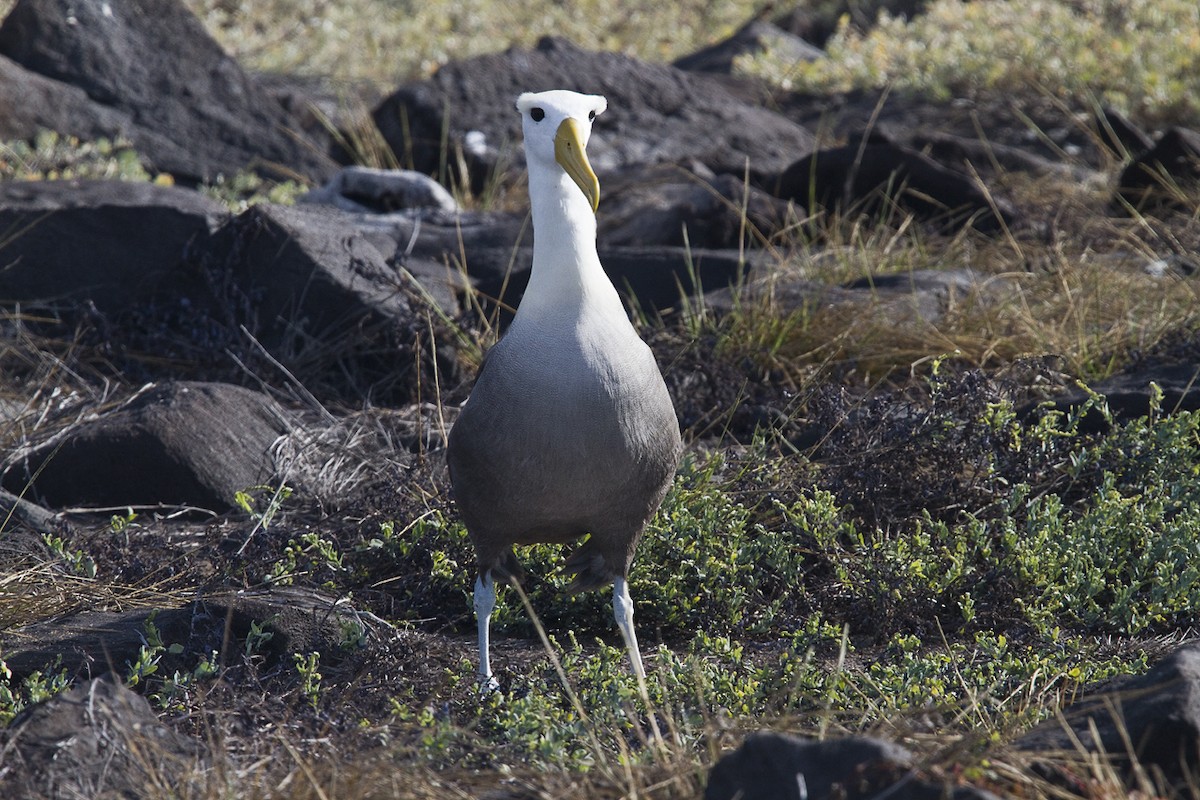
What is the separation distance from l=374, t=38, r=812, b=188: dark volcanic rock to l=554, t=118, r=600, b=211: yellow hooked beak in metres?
5.15

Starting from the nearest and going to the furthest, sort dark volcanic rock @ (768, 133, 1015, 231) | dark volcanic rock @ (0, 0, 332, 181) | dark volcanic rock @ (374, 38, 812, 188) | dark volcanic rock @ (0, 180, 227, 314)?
1. dark volcanic rock @ (0, 180, 227, 314)
2. dark volcanic rock @ (768, 133, 1015, 231)
3. dark volcanic rock @ (0, 0, 332, 181)
4. dark volcanic rock @ (374, 38, 812, 188)

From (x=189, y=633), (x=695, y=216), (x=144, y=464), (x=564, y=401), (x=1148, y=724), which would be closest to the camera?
(x=1148, y=724)

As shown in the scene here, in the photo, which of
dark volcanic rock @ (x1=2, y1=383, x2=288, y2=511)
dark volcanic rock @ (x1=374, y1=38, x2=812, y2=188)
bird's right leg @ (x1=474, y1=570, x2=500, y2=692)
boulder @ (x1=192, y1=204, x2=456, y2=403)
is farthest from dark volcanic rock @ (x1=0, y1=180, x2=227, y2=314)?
bird's right leg @ (x1=474, y1=570, x2=500, y2=692)

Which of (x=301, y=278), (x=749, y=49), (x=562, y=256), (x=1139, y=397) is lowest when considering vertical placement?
(x=749, y=49)

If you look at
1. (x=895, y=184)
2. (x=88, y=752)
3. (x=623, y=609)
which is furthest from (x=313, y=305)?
(x=88, y=752)

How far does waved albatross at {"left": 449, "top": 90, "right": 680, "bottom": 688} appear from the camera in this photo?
3.35 metres

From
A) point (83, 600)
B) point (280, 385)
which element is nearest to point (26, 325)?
point (280, 385)

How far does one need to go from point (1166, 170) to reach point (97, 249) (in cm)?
559

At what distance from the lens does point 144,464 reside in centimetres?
481

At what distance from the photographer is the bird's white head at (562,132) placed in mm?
3377

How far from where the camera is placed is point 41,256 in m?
6.16

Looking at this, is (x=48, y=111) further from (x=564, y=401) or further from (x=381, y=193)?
(x=564, y=401)

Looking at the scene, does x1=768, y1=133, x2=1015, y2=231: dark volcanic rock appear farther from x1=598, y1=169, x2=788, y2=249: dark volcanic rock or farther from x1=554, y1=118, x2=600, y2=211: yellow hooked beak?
x1=554, y1=118, x2=600, y2=211: yellow hooked beak

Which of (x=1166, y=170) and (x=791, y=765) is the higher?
(x=791, y=765)
